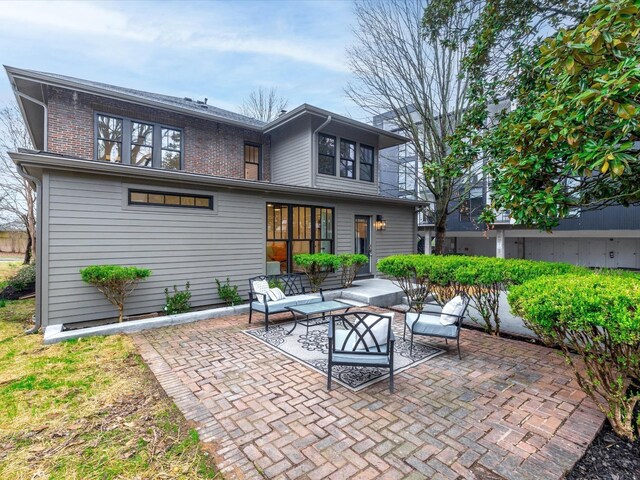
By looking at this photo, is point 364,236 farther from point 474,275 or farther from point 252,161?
point 474,275

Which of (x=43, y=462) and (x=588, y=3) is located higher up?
(x=588, y=3)

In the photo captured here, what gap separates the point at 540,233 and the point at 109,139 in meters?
20.7

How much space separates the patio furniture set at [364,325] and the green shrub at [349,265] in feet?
8.38

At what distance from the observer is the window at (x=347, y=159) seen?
1163 cm

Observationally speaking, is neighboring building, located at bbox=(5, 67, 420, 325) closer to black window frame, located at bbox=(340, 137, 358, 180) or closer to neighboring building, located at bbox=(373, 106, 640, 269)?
black window frame, located at bbox=(340, 137, 358, 180)

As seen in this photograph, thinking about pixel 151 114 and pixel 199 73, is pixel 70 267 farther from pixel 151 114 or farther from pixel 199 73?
pixel 199 73

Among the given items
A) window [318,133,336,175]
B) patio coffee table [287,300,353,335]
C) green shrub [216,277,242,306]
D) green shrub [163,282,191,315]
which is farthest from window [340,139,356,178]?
green shrub [163,282,191,315]

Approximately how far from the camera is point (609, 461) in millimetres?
2482

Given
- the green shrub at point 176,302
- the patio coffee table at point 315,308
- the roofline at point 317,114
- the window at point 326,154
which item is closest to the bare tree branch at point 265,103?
the roofline at point 317,114

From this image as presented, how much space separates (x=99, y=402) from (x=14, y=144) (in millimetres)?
21460

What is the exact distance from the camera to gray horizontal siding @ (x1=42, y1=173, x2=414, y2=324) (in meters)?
5.73

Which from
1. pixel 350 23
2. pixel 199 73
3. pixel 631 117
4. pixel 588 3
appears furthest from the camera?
pixel 199 73

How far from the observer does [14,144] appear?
56.4ft

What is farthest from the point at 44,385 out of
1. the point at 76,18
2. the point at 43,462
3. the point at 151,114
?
the point at 76,18
